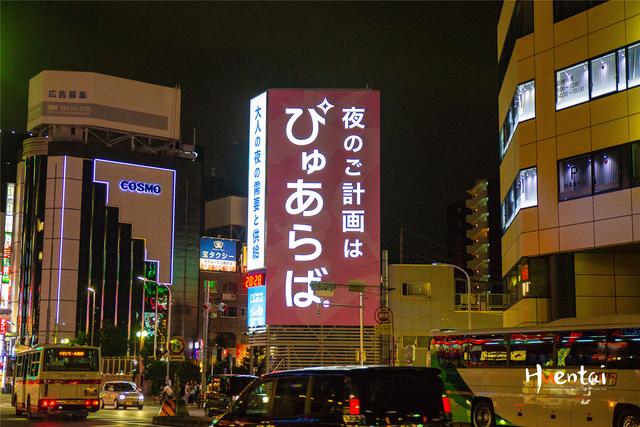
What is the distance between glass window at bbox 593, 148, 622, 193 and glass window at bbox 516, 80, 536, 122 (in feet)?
16.3

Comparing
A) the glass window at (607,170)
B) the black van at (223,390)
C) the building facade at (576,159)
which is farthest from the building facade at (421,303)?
the glass window at (607,170)

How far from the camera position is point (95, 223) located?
335 ft

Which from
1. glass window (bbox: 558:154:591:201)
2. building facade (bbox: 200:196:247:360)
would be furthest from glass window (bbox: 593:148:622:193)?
building facade (bbox: 200:196:247:360)

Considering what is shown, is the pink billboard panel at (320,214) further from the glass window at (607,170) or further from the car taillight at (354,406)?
the car taillight at (354,406)

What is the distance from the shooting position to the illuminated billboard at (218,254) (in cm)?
11950

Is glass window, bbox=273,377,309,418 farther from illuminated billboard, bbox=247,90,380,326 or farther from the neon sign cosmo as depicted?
illuminated billboard, bbox=247,90,380,326

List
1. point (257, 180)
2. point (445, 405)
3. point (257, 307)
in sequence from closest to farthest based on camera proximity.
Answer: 1. point (445, 405)
2. point (257, 180)
3. point (257, 307)

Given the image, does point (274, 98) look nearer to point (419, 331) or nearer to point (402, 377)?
point (419, 331)

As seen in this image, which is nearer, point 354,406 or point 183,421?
point 354,406

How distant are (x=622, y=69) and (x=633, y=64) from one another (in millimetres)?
672

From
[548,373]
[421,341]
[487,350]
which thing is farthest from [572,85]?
[421,341]

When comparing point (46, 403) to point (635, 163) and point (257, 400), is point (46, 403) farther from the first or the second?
point (635, 163)

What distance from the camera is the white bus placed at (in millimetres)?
32375

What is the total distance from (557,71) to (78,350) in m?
24.7
